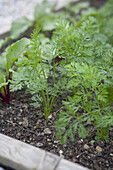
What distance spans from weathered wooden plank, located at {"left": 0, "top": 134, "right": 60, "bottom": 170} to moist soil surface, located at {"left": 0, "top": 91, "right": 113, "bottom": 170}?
246 millimetres

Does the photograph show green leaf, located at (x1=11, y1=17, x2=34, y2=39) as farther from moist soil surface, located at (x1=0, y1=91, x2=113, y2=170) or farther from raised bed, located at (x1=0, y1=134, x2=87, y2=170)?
raised bed, located at (x1=0, y1=134, x2=87, y2=170)

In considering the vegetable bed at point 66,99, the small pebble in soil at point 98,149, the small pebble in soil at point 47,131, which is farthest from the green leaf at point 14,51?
the small pebble in soil at point 98,149

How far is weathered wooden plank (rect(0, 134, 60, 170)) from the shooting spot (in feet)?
3.97

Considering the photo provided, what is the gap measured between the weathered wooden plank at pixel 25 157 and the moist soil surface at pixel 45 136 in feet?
0.81

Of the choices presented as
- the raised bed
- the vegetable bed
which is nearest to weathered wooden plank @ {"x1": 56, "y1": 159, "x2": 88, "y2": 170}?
the raised bed

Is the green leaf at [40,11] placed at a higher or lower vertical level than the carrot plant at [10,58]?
higher

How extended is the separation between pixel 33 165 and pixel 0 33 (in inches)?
95.1

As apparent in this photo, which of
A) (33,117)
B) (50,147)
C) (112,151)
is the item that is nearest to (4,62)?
(33,117)

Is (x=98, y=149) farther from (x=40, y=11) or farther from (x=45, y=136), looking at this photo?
(x=40, y=11)

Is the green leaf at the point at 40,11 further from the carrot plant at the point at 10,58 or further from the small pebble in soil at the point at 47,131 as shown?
the small pebble in soil at the point at 47,131

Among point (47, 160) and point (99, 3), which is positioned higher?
point (99, 3)

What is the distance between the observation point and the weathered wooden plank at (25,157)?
1210mm

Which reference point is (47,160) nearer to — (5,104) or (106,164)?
(106,164)

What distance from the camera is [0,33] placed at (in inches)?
123
